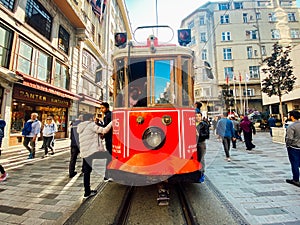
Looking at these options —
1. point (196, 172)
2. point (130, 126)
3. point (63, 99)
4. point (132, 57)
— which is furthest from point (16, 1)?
point (196, 172)

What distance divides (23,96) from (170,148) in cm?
979

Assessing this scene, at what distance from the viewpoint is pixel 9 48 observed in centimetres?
865

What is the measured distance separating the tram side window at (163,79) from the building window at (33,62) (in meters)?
9.39

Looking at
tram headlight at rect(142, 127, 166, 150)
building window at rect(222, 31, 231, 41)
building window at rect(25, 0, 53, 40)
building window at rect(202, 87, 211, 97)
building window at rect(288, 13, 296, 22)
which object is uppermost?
building window at rect(288, 13, 296, 22)

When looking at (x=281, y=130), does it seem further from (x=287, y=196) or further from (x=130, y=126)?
(x=130, y=126)

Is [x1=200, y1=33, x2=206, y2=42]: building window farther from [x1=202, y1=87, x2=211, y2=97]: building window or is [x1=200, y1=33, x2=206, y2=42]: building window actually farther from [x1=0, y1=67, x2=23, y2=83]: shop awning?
[x1=0, y1=67, x2=23, y2=83]: shop awning

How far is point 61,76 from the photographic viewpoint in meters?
13.2

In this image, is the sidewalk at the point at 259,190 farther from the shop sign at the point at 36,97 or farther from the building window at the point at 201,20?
the building window at the point at 201,20

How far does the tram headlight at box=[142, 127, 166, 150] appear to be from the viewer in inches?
123

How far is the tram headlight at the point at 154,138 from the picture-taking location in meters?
3.13

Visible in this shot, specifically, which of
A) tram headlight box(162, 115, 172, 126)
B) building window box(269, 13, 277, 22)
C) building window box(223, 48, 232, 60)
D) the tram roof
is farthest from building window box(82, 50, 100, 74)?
building window box(269, 13, 277, 22)

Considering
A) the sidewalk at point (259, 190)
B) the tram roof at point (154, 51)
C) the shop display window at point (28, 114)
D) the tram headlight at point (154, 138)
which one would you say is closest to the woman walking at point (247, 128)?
the sidewalk at point (259, 190)

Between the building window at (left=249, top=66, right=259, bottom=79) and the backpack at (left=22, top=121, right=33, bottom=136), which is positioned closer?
the backpack at (left=22, top=121, right=33, bottom=136)

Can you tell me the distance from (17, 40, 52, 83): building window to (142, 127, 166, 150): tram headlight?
383 inches
